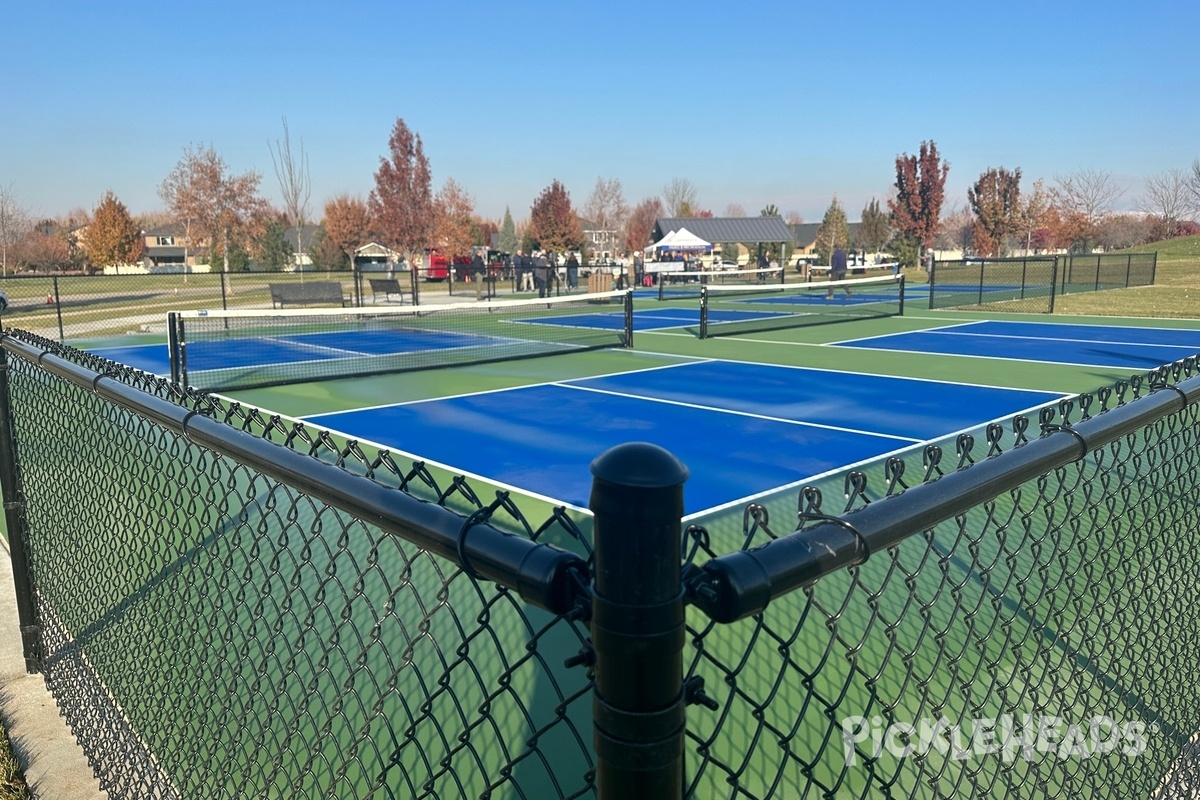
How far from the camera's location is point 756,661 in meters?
4.61

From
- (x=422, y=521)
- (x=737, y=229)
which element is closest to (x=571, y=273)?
(x=737, y=229)

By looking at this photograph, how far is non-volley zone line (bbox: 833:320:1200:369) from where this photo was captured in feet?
53.7

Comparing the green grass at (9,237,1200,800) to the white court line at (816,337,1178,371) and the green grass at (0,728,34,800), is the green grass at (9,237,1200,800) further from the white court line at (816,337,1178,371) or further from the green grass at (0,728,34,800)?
the white court line at (816,337,1178,371)

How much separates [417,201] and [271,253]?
22.4 metres

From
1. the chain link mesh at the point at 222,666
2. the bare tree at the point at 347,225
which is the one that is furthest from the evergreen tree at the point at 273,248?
the chain link mesh at the point at 222,666

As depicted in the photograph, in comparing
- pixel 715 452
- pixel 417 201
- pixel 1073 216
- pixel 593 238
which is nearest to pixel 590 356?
pixel 715 452

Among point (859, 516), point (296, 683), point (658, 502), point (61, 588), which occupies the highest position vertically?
point (658, 502)

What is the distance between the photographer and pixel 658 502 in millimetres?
1150

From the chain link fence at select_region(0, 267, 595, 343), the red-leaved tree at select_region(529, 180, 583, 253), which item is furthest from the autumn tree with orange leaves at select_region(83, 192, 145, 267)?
the red-leaved tree at select_region(529, 180, 583, 253)

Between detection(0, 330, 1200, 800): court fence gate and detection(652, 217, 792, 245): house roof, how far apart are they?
5459cm

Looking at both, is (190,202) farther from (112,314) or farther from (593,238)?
(593,238)

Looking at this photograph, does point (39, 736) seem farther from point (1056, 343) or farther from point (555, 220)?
point (555, 220)

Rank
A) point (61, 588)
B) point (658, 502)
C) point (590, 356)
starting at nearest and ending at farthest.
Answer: point (658, 502) < point (61, 588) < point (590, 356)

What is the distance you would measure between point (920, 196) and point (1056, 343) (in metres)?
52.2
